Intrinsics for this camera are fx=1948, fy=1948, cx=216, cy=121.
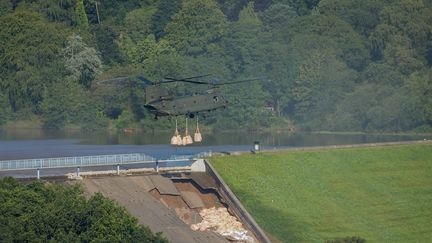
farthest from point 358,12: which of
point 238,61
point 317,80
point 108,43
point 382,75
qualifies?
point 108,43

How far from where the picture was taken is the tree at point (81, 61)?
6703 inches

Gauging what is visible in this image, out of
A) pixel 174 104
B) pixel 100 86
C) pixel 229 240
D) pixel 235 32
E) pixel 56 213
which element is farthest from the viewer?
pixel 235 32

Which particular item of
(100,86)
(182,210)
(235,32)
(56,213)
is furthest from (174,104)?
(235,32)

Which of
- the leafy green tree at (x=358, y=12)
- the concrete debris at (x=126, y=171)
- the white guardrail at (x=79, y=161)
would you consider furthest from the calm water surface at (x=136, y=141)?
the leafy green tree at (x=358, y=12)

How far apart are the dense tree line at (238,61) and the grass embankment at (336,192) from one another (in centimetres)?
3636

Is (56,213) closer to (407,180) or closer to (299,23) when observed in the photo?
(407,180)

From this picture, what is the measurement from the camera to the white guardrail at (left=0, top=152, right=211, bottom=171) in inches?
4461

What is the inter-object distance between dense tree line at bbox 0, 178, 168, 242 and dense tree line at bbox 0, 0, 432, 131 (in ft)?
204

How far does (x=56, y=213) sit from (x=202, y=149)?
140 ft

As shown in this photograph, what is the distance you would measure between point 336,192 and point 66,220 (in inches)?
939

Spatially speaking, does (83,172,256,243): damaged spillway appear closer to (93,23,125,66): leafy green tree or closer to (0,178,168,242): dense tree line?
(0,178,168,242): dense tree line

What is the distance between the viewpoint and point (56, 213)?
9812cm

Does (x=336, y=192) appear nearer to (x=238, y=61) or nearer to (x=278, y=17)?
(x=238, y=61)

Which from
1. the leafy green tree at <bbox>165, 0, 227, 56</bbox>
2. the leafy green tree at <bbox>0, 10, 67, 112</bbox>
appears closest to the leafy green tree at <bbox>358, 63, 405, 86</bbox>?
the leafy green tree at <bbox>165, 0, 227, 56</bbox>
